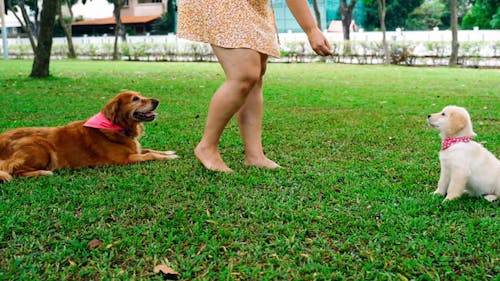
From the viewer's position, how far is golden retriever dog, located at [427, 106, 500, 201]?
9.76ft

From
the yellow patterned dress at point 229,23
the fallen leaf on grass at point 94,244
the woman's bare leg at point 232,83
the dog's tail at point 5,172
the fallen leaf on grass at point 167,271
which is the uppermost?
the yellow patterned dress at point 229,23

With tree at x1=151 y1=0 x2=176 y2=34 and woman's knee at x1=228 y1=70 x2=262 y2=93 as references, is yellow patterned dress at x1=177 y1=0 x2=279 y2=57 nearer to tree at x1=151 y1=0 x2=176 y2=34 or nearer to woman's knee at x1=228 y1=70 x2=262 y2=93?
woman's knee at x1=228 y1=70 x2=262 y2=93

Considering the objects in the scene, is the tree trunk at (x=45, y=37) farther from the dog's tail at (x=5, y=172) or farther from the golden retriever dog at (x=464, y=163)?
the golden retriever dog at (x=464, y=163)

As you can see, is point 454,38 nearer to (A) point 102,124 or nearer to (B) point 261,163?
(B) point 261,163

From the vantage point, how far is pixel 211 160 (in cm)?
380

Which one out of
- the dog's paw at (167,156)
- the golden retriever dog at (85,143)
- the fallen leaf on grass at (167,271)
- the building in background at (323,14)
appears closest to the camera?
the fallen leaf on grass at (167,271)

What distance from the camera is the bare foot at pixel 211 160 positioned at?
3762 mm

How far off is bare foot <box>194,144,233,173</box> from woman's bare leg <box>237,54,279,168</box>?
237mm

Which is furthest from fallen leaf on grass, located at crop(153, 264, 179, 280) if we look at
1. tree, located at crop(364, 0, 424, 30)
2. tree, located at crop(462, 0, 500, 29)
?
tree, located at crop(364, 0, 424, 30)

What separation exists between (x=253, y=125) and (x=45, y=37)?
376 inches

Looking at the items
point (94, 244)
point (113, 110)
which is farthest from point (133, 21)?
point (94, 244)

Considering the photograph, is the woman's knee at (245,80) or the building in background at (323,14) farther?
the building in background at (323,14)

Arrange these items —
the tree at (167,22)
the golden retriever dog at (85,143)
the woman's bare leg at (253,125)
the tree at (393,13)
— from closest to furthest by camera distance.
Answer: the golden retriever dog at (85,143)
the woman's bare leg at (253,125)
the tree at (167,22)
the tree at (393,13)

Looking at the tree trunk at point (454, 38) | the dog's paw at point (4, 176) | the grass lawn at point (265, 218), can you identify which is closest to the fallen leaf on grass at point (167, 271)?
the grass lawn at point (265, 218)
